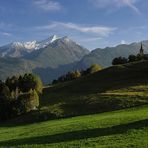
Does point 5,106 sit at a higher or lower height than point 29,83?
lower

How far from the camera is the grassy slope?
3172 inches

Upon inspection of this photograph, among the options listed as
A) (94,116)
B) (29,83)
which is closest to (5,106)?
(29,83)

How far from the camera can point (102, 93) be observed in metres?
Result: 99.0

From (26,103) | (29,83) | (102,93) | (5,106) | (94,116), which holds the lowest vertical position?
(94,116)

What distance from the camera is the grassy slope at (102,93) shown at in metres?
80.6

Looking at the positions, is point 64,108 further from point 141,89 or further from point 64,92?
point 64,92

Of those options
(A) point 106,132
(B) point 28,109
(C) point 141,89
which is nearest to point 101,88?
(C) point 141,89

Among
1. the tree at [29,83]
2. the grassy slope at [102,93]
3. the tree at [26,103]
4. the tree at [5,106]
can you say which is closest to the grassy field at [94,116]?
the grassy slope at [102,93]

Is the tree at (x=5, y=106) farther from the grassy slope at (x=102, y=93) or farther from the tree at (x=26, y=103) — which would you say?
the grassy slope at (x=102, y=93)

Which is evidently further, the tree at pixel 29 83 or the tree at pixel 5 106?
the tree at pixel 29 83

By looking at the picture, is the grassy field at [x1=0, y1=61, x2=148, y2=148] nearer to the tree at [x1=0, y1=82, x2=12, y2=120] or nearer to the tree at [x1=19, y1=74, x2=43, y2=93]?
the tree at [x1=19, y1=74, x2=43, y2=93]

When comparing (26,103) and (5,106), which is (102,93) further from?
(5,106)

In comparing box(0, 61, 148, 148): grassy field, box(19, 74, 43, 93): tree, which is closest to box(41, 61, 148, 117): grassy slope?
box(0, 61, 148, 148): grassy field

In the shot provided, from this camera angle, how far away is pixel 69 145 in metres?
34.2
